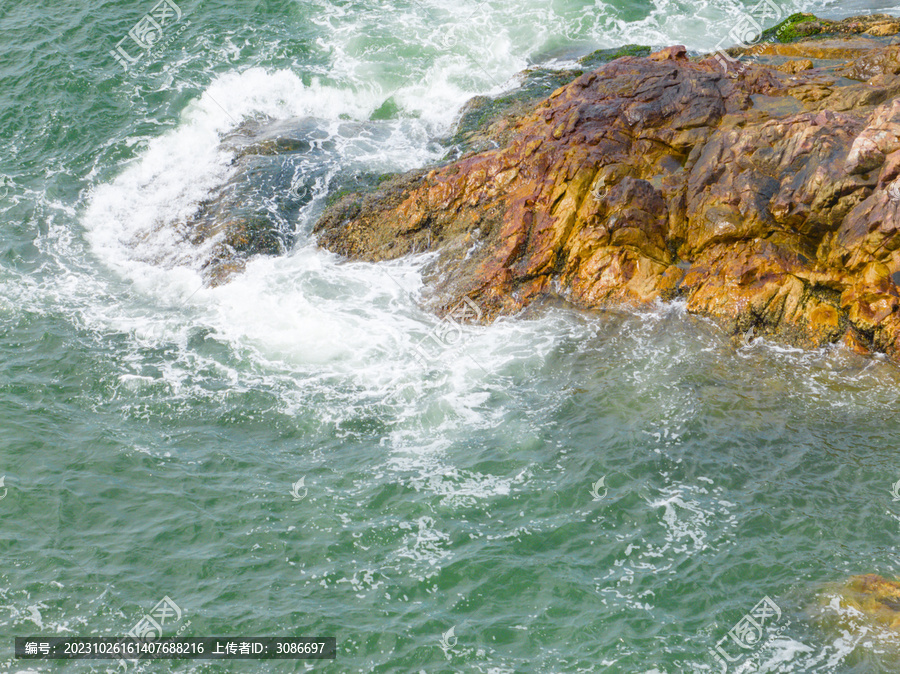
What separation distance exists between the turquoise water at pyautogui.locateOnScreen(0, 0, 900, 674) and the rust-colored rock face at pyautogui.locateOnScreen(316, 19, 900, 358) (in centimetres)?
67

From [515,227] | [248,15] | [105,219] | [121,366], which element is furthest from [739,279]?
[248,15]

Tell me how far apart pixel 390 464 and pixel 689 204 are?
725cm

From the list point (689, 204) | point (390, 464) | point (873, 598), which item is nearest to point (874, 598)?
point (873, 598)

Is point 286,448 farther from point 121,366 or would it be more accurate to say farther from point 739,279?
point 739,279

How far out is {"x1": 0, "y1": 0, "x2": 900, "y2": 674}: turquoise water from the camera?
855cm

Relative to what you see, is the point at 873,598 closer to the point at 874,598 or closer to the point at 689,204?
the point at 874,598

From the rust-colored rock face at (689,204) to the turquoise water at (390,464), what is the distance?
669 mm

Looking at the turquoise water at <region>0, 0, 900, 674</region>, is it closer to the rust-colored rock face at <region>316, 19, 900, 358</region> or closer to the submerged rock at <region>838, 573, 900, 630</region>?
the submerged rock at <region>838, 573, 900, 630</region>

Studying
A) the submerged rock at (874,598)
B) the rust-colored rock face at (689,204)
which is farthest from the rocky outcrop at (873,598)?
the rust-colored rock face at (689,204)

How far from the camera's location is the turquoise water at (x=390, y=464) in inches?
337

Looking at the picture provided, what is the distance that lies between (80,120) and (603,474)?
59.2 ft

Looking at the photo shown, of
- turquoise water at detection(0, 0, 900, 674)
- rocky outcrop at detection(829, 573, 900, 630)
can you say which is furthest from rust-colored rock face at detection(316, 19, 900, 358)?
rocky outcrop at detection(829, 573, 900, 630)

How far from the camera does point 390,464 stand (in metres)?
10.8

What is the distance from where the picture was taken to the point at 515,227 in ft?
44.3
